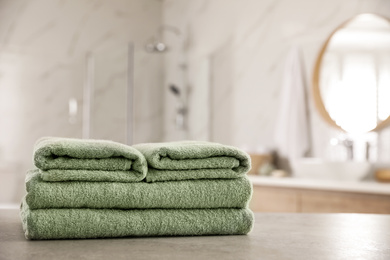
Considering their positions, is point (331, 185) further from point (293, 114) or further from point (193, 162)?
point (193, 162)

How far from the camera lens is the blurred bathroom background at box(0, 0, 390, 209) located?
3992 mm

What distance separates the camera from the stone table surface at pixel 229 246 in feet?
2.32

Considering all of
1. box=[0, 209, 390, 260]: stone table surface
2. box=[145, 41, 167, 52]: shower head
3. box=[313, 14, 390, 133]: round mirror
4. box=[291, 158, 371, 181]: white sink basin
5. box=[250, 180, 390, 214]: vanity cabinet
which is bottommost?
box=[250, 180, 390, 214]: vanity cabinet

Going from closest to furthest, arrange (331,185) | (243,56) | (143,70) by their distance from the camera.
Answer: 1. (331,185)
2. (243,56)
3. (143,70)

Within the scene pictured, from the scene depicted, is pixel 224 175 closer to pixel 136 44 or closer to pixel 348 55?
pixel 348 55

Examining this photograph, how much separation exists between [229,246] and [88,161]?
24 cm

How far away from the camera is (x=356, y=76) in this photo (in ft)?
10.6

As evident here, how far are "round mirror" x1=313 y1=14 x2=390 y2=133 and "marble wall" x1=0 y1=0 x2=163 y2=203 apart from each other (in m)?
1.86

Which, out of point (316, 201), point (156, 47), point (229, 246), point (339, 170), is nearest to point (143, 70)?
point (156, 47)

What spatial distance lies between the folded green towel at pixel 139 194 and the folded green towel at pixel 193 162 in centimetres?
1

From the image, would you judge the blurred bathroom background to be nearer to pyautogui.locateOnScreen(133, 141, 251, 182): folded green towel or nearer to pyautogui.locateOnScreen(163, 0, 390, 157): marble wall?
pyautogui.locateOnScreen(163, 0, 390, 157): marble wall

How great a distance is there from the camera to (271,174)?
3469 mm

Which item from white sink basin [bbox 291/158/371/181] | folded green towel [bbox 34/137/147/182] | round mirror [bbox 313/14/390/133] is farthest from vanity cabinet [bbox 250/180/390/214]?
folded green towel [bbox 34/137/147/182]

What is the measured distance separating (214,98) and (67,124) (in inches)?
48.5
